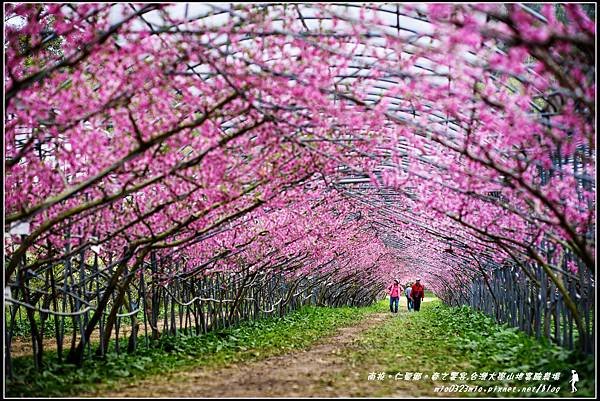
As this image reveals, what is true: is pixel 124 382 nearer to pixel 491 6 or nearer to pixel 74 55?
pixel 74 55

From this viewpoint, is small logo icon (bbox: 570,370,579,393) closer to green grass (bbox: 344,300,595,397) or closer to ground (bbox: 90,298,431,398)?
green grass (bbox: 344,300,595,397)

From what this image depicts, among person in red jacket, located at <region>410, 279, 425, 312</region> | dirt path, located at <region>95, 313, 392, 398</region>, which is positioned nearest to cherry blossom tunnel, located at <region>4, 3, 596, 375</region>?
dirt path, located at <region>95, 313, 392, 398</region>

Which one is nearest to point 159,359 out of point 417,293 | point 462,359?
point 462,359

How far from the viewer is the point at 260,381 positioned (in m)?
8.51

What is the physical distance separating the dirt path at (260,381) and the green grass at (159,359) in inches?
18.1

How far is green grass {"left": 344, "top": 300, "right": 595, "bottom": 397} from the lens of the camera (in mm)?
7723

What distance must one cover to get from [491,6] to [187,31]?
273 cm

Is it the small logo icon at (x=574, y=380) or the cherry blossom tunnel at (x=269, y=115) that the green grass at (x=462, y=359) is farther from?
the cherry blossom tunnel at (x=269, y=115)

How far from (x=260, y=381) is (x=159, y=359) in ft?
9.14

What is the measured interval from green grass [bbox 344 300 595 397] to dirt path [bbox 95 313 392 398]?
422 millimetres

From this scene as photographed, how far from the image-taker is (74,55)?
6.16m

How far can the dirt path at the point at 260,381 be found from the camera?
766cm

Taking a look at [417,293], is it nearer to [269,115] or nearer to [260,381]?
[260,381]

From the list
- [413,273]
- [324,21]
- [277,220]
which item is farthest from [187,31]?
[413,273]
